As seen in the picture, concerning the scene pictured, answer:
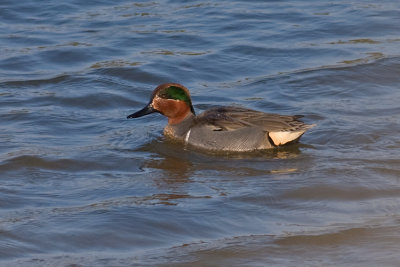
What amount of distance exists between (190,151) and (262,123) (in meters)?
0.82

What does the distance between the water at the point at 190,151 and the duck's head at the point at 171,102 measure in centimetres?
30

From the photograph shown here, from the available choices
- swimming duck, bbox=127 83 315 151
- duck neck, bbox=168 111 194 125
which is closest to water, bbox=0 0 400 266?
swimming duck, bbox=127 83 315 151

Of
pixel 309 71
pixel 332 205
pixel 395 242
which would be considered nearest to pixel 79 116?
pixel 309 71

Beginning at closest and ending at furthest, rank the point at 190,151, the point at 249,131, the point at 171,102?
the point at 249,131, the point at 190,151, the point at 171,102

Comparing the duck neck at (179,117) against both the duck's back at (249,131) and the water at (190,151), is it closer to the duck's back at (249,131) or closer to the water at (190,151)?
the water at (190,151)

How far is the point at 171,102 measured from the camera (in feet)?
31.8

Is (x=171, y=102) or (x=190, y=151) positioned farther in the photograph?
(x=171, y=102)

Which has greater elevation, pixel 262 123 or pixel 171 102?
pixel 171 102

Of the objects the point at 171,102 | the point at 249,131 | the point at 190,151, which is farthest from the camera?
the point at 171,102

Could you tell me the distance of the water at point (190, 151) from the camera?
6320mm

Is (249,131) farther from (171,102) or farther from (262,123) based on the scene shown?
(171,102)

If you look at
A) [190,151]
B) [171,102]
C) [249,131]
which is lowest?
[190,151]

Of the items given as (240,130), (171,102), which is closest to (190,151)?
(240,130)

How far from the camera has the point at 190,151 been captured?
9.22m
